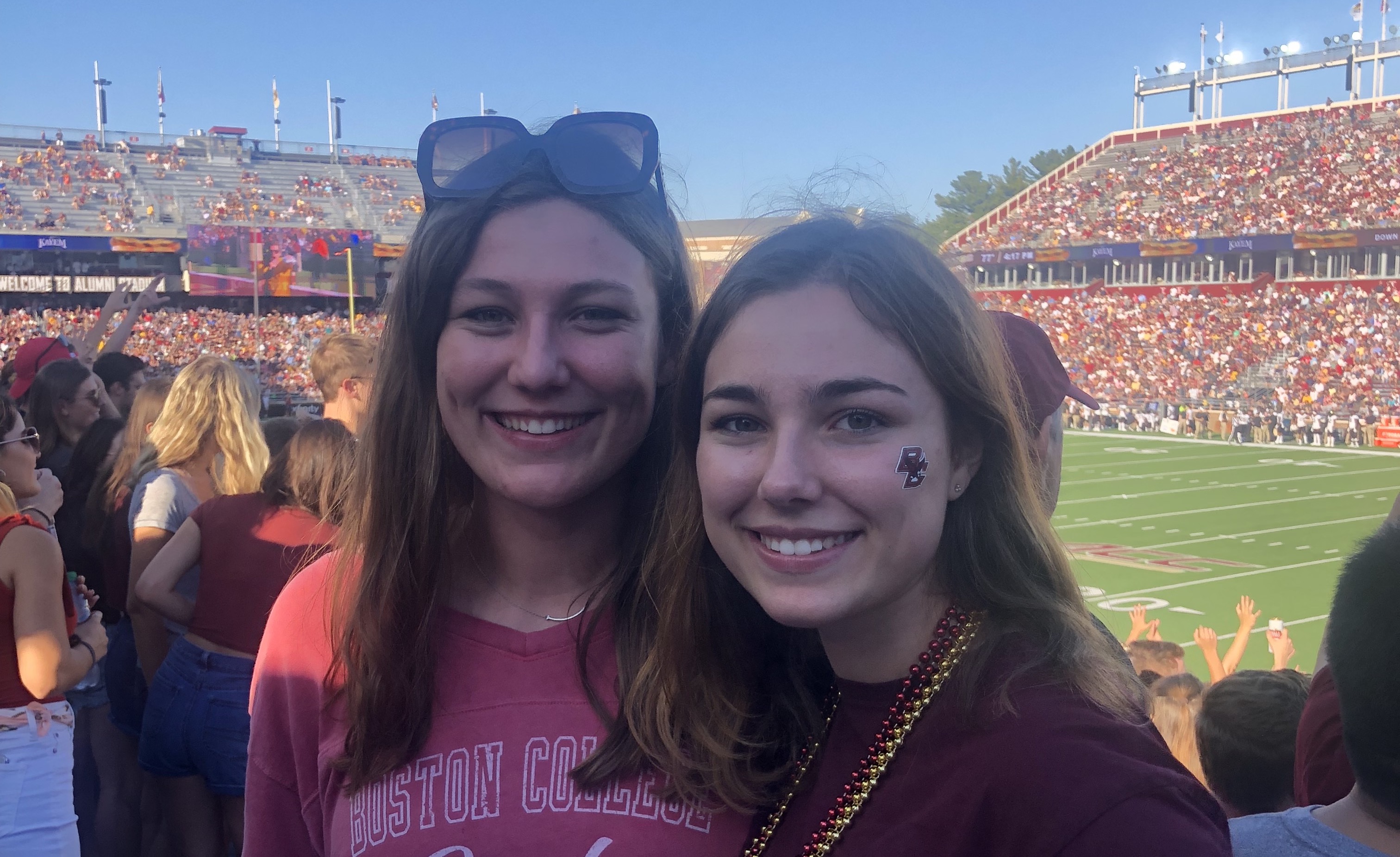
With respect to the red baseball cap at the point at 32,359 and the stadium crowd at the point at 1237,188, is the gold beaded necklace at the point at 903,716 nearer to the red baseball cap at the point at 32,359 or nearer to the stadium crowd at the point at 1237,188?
the red baseball cap at the point at 32,359

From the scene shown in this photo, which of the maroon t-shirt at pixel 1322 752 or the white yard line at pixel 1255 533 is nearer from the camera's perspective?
the maroon t-shirt at pixel 1322 752

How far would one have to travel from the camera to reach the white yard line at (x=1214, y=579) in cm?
1384

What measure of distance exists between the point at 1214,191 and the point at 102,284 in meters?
38.4

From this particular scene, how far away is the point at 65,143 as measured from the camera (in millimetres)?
42688

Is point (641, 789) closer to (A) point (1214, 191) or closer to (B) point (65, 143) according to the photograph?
(A) point (1214, 191)

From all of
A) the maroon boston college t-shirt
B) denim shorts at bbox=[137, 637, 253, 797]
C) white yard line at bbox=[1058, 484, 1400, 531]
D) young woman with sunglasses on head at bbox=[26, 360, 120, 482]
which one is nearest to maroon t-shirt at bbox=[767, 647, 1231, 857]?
the maroon boston college t-shirt

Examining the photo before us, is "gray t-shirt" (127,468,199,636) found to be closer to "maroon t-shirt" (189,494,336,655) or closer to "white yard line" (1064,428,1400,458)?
"maroon t-shirt" (189,494,336,655)

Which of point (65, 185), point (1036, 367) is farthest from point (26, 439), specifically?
point (65, 185)

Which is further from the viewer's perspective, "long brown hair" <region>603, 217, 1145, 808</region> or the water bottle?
the water bottle

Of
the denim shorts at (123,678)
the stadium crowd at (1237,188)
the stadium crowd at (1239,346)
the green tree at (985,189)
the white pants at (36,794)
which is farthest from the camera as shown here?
the green tree at (985,189)

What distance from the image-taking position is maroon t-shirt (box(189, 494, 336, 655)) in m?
3.50

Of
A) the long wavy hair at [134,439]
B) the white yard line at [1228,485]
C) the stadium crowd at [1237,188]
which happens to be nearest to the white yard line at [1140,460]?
the white yard line at [1228,485]

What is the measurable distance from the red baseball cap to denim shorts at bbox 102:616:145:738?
2.02m

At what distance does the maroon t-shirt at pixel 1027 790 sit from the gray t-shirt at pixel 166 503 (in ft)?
10.9
